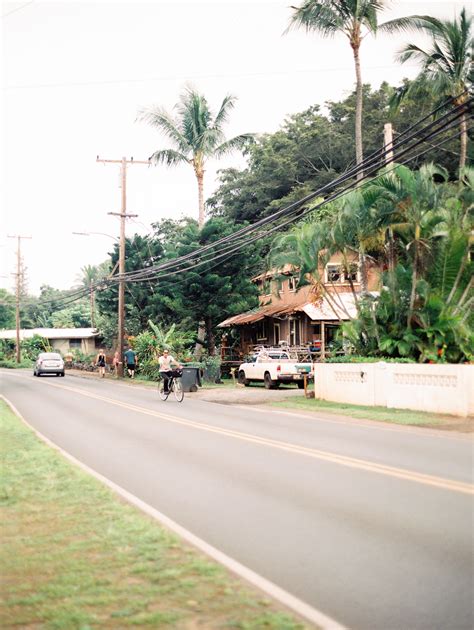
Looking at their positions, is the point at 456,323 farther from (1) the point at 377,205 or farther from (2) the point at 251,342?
(2) the point at 251,342

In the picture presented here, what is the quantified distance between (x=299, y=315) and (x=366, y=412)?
20563 mm

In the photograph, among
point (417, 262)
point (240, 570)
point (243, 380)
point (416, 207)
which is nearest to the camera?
point (240, 570)

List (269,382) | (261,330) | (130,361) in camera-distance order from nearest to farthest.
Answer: (269,382)
(130,361)
(261,330)

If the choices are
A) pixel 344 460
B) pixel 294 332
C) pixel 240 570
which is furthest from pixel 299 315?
pixel 240 570

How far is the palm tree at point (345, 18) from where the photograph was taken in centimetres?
2612

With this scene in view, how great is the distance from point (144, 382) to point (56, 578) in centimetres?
3087

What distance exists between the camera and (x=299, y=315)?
39031 mm

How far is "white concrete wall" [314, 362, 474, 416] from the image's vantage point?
56.3 feet

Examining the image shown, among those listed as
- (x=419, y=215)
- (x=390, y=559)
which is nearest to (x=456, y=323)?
(x=419, y=215)

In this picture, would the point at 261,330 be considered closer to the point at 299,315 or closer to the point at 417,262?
the point at 299,315

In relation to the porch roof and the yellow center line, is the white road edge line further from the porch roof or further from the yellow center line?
the porch roof

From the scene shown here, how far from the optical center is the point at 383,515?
23.3 feet

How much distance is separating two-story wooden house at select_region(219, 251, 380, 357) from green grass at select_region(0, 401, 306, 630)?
27.1 meters

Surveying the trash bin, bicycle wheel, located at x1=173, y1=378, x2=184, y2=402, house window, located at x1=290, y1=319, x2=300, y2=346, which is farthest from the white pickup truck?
house window, located at x1=290, y1=319, x2=300, y2=346
